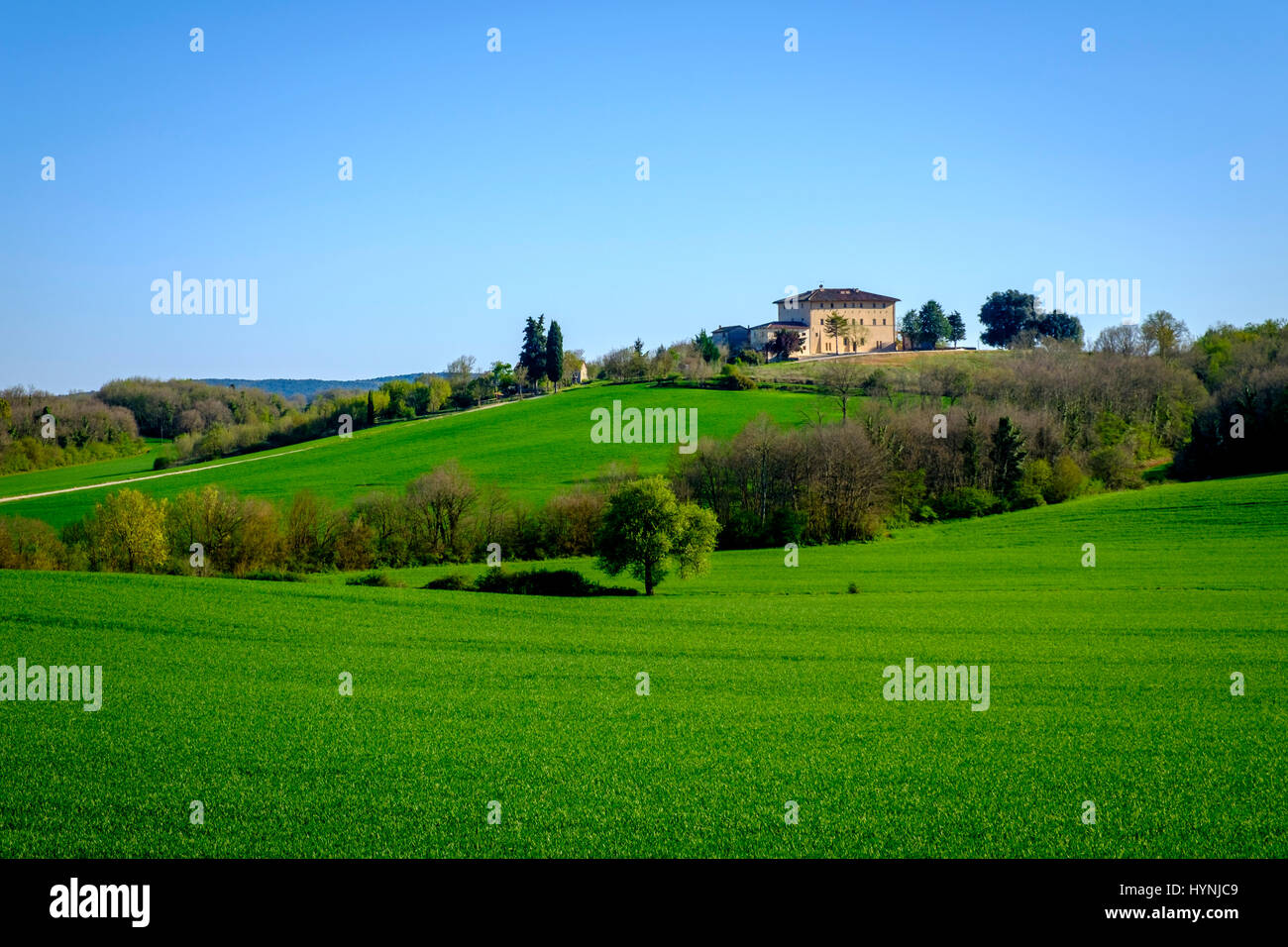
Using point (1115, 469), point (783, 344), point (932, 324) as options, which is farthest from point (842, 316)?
point (1115, 469)

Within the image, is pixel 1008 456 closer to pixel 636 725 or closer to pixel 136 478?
pixel 636 725

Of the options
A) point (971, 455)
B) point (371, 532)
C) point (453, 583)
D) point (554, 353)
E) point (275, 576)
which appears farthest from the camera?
point (554, 353)

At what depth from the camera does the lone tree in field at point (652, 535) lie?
4725cm

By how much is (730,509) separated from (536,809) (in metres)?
54.3

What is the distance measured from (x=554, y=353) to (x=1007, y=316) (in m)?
96.2

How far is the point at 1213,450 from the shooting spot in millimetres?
78688

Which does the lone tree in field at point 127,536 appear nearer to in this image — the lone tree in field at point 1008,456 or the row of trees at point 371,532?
the row of trees at point 371,532

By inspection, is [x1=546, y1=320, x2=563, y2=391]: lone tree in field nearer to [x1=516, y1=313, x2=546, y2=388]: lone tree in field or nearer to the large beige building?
[x1=516, y1=313, x2=546, y2=388]: lone tree in field

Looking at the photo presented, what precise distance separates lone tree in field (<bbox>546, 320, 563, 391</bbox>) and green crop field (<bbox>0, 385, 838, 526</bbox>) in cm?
940

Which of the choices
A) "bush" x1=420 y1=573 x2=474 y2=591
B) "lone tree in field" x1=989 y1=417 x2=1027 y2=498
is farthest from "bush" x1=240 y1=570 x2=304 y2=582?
"lone tree in field" x1=989 y1=417 x2=1027 y2=498

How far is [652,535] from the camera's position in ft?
155

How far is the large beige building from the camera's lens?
17312 centimetres
